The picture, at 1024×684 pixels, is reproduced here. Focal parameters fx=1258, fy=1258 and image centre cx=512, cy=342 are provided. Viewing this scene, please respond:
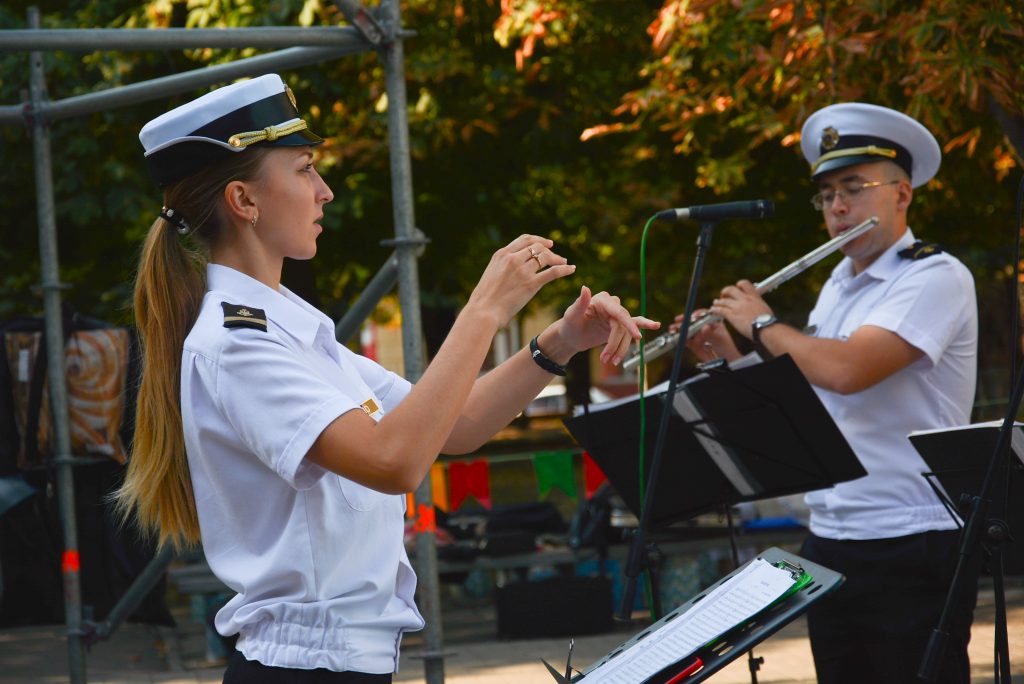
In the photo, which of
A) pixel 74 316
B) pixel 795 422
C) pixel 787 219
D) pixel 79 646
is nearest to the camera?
pixel 795 422

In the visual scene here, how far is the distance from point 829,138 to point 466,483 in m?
4.23

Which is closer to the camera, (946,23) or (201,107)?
(201,107)

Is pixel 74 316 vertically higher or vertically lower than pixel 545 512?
higher

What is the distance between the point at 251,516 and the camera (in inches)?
70.6

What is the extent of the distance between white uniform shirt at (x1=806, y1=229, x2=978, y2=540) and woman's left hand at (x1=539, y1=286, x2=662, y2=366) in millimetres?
1198

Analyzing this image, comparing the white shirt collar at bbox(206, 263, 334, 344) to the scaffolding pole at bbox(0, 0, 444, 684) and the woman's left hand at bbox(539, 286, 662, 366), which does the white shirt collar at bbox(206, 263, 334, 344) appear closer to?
the woman's left hand at bbox(539, 286, 662, 366)

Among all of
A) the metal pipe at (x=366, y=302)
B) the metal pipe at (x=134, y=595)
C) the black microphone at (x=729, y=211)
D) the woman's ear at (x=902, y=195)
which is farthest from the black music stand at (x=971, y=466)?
the metal pipe at (x=134, y=595)

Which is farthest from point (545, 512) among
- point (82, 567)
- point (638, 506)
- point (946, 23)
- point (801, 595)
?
point (801, 595)

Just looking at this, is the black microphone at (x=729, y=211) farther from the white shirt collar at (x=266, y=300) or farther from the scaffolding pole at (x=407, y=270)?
the white shirt collar at (x=266, y=300)

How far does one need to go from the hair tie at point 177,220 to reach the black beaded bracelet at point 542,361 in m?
0.65

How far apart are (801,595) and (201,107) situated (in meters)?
1.16

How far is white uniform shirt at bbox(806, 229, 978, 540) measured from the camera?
10.3 ft

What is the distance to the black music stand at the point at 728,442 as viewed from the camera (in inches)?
120

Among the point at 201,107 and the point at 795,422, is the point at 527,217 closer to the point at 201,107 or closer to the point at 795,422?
the point at 795,422
